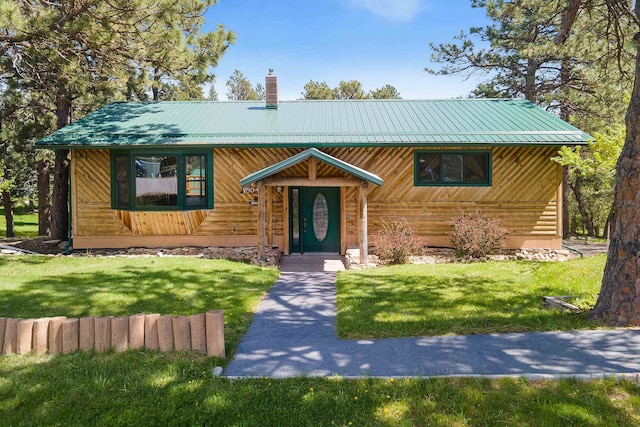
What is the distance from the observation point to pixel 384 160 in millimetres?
13617

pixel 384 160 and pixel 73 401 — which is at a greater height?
pixel 384 160

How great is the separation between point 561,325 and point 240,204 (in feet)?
32.3

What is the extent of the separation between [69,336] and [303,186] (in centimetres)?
924

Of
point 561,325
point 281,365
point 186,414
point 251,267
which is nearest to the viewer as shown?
→ point 186,414

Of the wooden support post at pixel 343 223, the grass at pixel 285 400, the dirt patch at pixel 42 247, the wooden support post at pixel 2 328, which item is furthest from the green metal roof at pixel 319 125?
the grass at pixel 285 400

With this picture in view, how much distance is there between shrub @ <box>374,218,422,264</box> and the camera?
39.6ft

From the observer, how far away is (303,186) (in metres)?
13.7

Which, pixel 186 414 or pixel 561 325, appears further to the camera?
pixel 561 325

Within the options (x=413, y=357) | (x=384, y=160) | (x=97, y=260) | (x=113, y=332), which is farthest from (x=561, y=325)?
(x=97, y=260)

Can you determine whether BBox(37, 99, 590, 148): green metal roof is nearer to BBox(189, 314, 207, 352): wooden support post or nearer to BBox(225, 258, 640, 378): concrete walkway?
BBox(225, 258, 640, 378): concrete walkway

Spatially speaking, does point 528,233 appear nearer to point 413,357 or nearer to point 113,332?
point 413,357

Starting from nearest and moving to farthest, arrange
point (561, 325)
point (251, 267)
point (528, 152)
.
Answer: point (561, 325)
point (251, 267)
point (528, 152)

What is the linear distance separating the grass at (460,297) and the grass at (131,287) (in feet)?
5.78

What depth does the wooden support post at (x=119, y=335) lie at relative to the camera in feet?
16.7
